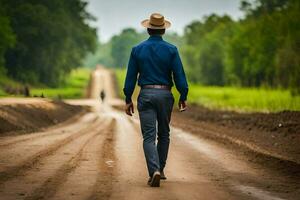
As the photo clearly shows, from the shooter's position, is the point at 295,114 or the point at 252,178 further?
the point at 295,114

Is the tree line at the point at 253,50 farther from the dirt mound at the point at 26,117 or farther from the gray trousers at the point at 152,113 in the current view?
the gray trousers at the point at 152,113

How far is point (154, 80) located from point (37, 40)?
6892 centimetres

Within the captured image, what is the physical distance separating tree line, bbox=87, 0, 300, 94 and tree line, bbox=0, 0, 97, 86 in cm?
2425

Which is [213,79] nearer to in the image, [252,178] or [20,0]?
[20,0]

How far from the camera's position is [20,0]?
251 ft

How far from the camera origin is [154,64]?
9352 mm

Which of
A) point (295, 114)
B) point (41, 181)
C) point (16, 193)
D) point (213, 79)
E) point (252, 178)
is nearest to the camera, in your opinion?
point (16, 193)

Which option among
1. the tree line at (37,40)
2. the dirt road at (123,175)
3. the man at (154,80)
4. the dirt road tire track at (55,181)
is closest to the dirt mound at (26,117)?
the dirt road at (123,175)

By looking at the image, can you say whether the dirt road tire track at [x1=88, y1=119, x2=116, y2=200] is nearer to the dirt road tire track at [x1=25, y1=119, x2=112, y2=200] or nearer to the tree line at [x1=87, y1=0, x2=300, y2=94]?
the dirt road tire track at [x1=25, y1=119, x2=112, y2=200]

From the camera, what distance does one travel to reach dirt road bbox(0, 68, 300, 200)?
8156 mm

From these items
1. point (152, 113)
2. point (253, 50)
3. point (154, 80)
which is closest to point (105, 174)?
point (152, 113)

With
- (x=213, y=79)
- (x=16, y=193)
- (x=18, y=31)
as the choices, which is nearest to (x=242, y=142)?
(x=16, y=193)

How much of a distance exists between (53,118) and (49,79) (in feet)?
172

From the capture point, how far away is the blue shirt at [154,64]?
9.34 meters
